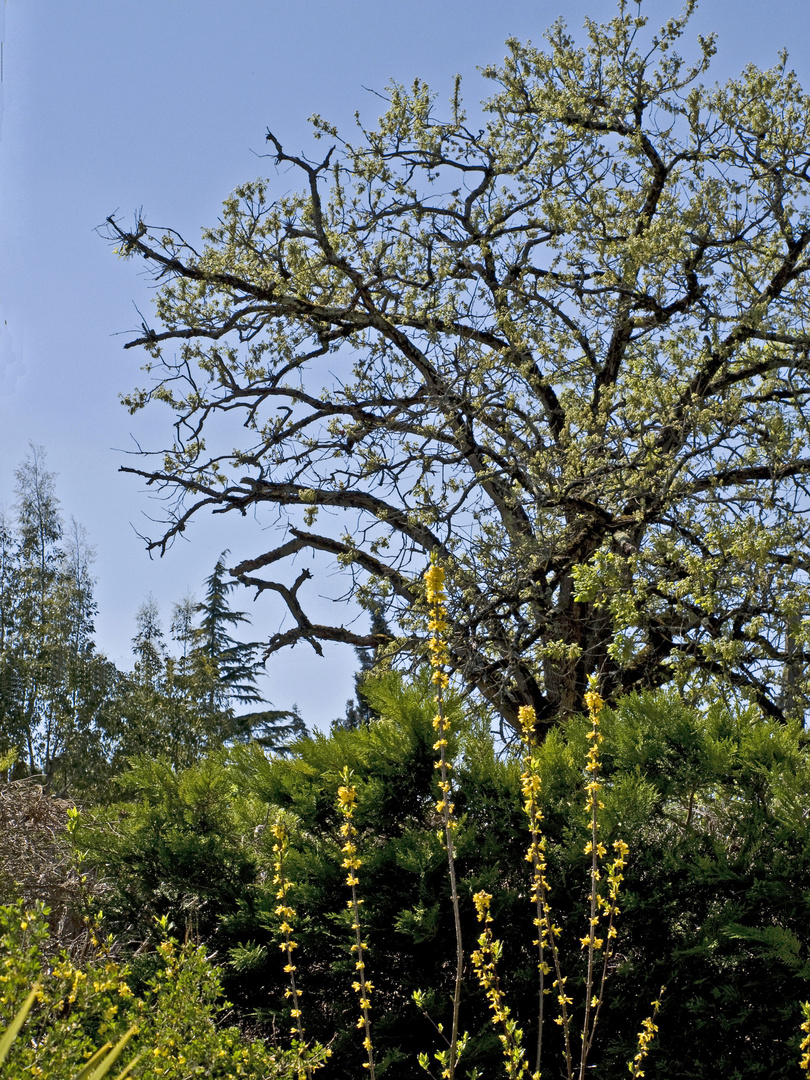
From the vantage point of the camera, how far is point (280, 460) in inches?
414

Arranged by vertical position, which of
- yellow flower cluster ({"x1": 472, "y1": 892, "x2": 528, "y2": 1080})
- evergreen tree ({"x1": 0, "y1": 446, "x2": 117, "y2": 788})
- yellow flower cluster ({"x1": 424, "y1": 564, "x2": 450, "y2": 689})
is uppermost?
evergreen tree ({"x1": 0, "y1": 446, "x2": 117, "y2": 788})

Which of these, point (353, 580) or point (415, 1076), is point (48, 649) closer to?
point (353, 580)

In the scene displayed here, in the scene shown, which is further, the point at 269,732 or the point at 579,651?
the point at 269,732

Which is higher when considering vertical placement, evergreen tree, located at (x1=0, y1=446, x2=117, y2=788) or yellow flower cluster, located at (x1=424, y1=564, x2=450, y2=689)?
evergreen tree, located at (x1=0, y1=446, x2=117, y2=788)

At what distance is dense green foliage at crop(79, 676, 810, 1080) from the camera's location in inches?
141

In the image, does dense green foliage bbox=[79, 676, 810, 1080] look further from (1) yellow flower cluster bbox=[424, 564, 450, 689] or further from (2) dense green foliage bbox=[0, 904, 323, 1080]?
(1) yellow flower cluster bbox=[424, 564, 450, 689]

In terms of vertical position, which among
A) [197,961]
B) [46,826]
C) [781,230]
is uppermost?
[781,230]

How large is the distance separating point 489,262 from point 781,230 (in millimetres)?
2930

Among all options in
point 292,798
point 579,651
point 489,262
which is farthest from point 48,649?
point 292,798

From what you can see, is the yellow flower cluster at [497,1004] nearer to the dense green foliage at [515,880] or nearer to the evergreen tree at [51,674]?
the dense green foliage at [515,880]

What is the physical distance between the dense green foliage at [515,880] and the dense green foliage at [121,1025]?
90 cm

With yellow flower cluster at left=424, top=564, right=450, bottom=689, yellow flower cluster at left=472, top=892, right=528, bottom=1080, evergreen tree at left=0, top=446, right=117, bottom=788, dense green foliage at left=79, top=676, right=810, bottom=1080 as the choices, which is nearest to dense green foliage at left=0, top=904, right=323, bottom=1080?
yellow flower cluster at left=472, top=892, right=528, bottom=1080

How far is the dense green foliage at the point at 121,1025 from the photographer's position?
2.46 metres

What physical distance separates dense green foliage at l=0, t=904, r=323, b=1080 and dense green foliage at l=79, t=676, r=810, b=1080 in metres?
0.90
